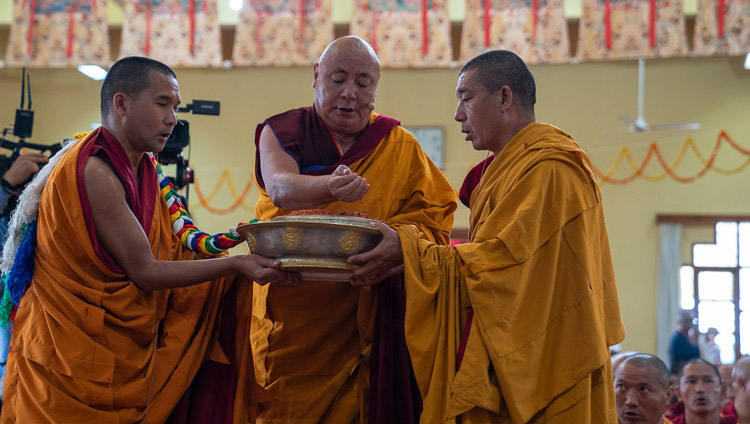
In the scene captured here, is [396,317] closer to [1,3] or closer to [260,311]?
[260,311]

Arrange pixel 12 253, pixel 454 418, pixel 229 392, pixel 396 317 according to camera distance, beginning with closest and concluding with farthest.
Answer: pixel 454 418 → pixel 12 253 → pixel 229 392 → pixel 396 317

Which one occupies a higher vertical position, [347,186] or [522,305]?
[347,186]

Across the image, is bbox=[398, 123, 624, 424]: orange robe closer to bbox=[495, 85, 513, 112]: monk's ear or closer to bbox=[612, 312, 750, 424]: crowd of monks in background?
bbox=[495, 85, 513, 112]: monk's ear

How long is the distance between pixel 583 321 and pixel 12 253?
5.96 feet

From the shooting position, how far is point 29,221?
7.91 ft

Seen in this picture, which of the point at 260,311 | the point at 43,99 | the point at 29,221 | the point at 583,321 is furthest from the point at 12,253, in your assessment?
the point at 43,99

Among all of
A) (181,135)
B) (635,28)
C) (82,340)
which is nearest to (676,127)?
(635,28)

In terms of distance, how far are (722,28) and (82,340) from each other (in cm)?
978

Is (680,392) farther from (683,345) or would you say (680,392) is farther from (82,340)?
(683,345)

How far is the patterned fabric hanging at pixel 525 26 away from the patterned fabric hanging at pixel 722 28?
1.84 meters

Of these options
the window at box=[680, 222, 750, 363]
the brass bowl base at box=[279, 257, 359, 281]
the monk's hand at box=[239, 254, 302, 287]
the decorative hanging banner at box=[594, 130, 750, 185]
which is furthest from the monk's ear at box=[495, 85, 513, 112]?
the window at box=[680, 222, 750, 363]

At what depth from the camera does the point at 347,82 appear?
2.88 meters

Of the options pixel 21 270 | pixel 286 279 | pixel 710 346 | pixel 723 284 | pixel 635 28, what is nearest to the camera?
pixel 21 270

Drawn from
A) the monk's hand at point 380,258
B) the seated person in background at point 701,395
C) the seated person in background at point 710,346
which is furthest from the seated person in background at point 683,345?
the monk's hand at point 380,258
